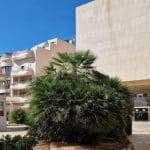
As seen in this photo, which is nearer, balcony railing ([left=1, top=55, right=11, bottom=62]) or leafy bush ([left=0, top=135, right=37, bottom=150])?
leafy bush ([left=0, top=135, right=37, bottom=150])

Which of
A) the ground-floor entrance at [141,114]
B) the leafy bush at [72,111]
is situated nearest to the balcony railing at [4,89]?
the ground-floor entrance at [141,114]

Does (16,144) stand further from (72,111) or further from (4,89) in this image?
(4,89)

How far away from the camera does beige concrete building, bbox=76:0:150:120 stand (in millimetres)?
33188

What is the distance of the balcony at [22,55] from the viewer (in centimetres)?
5634

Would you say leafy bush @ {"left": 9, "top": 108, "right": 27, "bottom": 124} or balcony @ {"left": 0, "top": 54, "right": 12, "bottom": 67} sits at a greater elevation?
balcony @ {"left": 0, "top": 54, "right": 12, "bottom": 67}

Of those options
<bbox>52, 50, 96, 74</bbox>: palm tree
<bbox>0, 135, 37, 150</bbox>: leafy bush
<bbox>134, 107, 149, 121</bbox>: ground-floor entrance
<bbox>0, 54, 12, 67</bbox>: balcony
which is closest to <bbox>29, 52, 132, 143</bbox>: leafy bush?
<bbox>52, 50, 96, 74</bbox>: palm tree

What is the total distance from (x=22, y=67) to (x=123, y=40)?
27.6 m

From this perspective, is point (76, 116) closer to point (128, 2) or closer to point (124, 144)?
point (124, 144)

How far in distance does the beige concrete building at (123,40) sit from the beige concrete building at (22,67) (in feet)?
57.9

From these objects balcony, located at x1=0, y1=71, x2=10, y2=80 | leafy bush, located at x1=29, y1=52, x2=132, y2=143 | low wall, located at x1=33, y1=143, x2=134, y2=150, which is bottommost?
low wall, located at x1=33, y1=143, x2=134, y2=150

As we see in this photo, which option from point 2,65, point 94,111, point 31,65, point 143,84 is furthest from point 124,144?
point 2,65

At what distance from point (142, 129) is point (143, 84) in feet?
16.5

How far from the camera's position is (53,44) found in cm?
5709

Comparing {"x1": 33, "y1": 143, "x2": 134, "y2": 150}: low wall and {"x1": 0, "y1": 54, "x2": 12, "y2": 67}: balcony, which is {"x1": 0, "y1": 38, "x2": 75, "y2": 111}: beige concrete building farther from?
{"x1": 33, "y1": 143, "x2": 134, "y2": 150}: low wall
